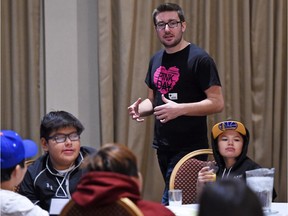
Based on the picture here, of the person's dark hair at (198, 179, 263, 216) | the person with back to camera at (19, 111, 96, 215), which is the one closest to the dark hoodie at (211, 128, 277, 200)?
the person with back to camera at (19, 111, 96, 215)

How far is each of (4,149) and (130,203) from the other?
67 cm

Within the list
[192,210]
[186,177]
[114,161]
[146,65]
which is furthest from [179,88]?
[114,161]

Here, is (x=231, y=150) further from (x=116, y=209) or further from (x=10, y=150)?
(x=116, y=209)

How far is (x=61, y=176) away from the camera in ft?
9.08

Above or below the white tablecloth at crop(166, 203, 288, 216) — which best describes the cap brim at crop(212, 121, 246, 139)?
above

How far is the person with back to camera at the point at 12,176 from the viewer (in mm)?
2072

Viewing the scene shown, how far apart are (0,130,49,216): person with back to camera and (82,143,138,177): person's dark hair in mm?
457

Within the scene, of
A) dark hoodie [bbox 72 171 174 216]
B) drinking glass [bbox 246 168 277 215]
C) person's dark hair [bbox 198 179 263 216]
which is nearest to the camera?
person's dark hair [bbox 198 179 263 216]

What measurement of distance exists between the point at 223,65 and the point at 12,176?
272 cm

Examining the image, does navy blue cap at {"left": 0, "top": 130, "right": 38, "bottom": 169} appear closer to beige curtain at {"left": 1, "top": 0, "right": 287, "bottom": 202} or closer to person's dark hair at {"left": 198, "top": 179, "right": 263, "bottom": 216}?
person's dark hair at {"left": 198, "top": 179, "right": 263, "bottom": 216}

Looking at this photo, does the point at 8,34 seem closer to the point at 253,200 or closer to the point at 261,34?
the point at 261,34

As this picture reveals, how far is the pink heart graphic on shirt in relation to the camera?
3344 mm

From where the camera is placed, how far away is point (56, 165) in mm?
2801

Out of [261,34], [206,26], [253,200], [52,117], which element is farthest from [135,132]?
[253,200]
